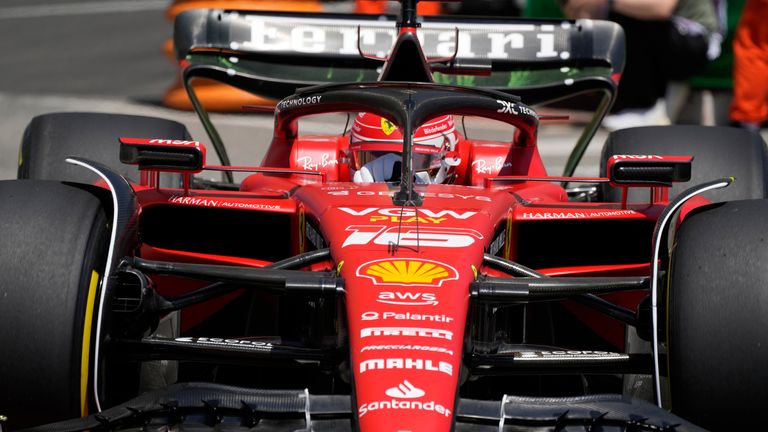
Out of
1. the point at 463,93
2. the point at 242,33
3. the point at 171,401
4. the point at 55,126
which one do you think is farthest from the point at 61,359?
the point at 242,33

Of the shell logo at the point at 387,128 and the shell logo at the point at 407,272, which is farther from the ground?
the shell logo at the point at 387,128

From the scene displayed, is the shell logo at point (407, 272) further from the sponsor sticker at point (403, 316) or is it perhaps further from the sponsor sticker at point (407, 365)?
the sponsor sticker at point (407, 365)

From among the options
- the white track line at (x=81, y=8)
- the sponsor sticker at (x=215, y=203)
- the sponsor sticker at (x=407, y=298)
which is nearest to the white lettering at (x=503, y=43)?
the sponsor sticker at (x=215, y=203)

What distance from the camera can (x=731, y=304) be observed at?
414 cm

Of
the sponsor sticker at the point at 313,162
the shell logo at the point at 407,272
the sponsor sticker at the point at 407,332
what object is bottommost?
the sponsor sticker at the point at 407,332

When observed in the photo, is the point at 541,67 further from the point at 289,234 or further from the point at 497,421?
the point at 497,421

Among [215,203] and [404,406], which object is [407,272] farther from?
[215,203]

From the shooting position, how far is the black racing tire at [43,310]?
13.9 feet

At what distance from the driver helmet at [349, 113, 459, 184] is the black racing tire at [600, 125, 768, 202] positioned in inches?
42.8

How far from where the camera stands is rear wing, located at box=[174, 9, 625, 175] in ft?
23.3

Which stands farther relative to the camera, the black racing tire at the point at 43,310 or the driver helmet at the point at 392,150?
the driver helmet at the point at 392,150

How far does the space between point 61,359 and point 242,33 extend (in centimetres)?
325

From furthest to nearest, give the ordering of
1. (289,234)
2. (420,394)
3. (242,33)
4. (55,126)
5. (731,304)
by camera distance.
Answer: (242,33), (55,126), (289,234), (731,304), (420,394)

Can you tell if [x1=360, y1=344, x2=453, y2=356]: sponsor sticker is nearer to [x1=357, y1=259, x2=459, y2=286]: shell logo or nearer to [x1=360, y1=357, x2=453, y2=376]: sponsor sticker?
[x1=360, y1=357, x2=453, y2=376]: sponsor sticker
